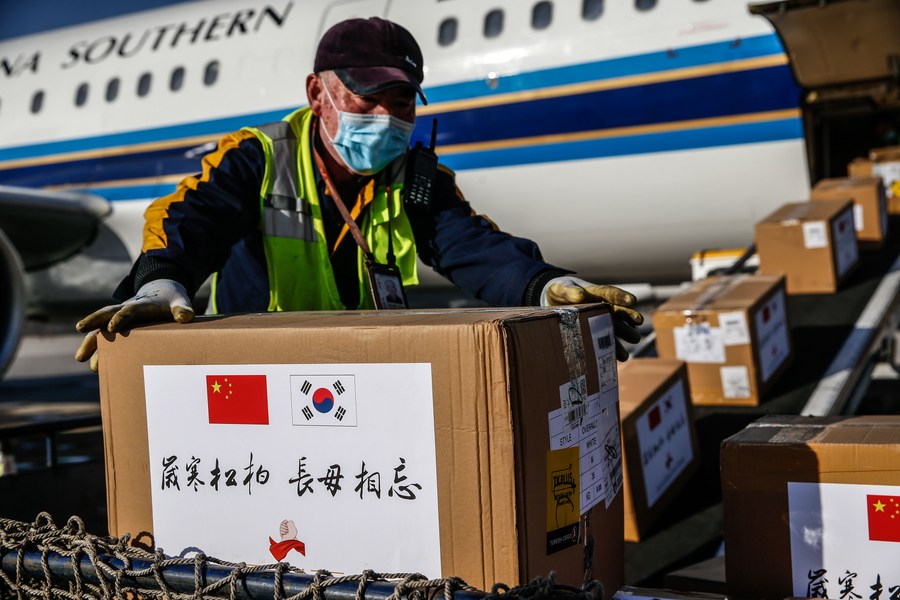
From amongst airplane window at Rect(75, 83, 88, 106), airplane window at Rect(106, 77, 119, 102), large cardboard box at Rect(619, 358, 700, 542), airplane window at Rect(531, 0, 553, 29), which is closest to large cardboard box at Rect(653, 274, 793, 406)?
large cardboard box at Rect(619, 358, 700, 542)

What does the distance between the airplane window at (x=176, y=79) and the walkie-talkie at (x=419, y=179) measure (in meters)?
5.85

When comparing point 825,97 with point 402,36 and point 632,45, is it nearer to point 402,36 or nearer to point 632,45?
point 632,45

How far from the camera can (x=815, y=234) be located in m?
3.96

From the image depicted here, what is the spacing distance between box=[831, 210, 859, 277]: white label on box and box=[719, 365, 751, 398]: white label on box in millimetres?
1065

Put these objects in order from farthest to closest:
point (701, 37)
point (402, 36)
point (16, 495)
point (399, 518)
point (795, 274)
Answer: point (701, 37)
point (795, 274)
point (16, 495)
point (402, 36)
point (399, 518)

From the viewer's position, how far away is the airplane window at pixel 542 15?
5871 millimetres

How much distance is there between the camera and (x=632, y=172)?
5723mm

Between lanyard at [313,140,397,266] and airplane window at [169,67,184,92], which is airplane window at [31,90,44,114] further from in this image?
lanyard at [313,140,397,266]

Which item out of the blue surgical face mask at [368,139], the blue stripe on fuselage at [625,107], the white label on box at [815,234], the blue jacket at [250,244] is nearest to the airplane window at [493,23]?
the blue stripe on fuselage at [625,107]

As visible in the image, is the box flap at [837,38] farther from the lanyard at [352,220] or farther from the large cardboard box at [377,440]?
the large cardboard box at [377,440]

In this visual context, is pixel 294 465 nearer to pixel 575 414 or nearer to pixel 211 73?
pixel 575 414

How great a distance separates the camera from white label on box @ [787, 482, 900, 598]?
1.27 m

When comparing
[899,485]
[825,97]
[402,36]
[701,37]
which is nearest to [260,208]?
[402,36]

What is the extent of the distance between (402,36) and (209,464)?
0.95 meters
